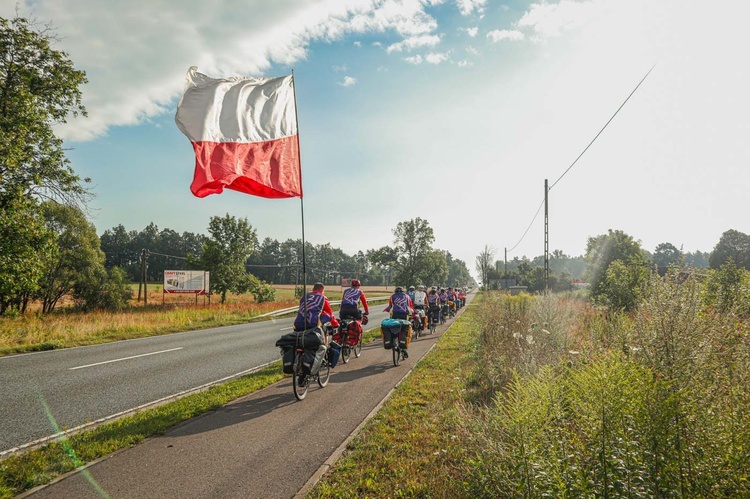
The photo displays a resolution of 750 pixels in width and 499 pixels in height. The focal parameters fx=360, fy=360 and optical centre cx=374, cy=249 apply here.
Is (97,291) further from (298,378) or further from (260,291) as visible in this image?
(298,378)

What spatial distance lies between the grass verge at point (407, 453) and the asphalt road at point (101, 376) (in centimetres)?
441

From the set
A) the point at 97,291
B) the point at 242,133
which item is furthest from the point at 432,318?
the point at 97,291

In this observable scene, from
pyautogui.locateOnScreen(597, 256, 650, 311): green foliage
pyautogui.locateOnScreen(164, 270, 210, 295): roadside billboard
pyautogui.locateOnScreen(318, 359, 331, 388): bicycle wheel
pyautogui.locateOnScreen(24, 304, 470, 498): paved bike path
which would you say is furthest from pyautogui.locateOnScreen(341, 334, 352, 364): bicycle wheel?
pyautogui.locateOnScreen(164, 270, 210, 295): roadside billboard

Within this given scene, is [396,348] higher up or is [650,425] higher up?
[650,425]

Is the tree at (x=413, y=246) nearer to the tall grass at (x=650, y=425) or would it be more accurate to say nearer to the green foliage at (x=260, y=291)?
the green foliage at (x=260, y=291)

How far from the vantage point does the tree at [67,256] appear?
33750 mm

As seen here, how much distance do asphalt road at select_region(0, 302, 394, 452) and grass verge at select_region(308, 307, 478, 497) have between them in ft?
14.5

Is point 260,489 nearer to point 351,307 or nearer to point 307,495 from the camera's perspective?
point 307,495

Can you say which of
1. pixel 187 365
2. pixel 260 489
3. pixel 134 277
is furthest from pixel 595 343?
pixel 134 277

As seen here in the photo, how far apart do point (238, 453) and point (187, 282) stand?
36258 mm

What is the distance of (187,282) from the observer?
36.4 meters

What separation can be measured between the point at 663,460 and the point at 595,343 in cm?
306

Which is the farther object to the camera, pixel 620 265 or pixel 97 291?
pixel 97 291

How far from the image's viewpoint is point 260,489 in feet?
12.2
